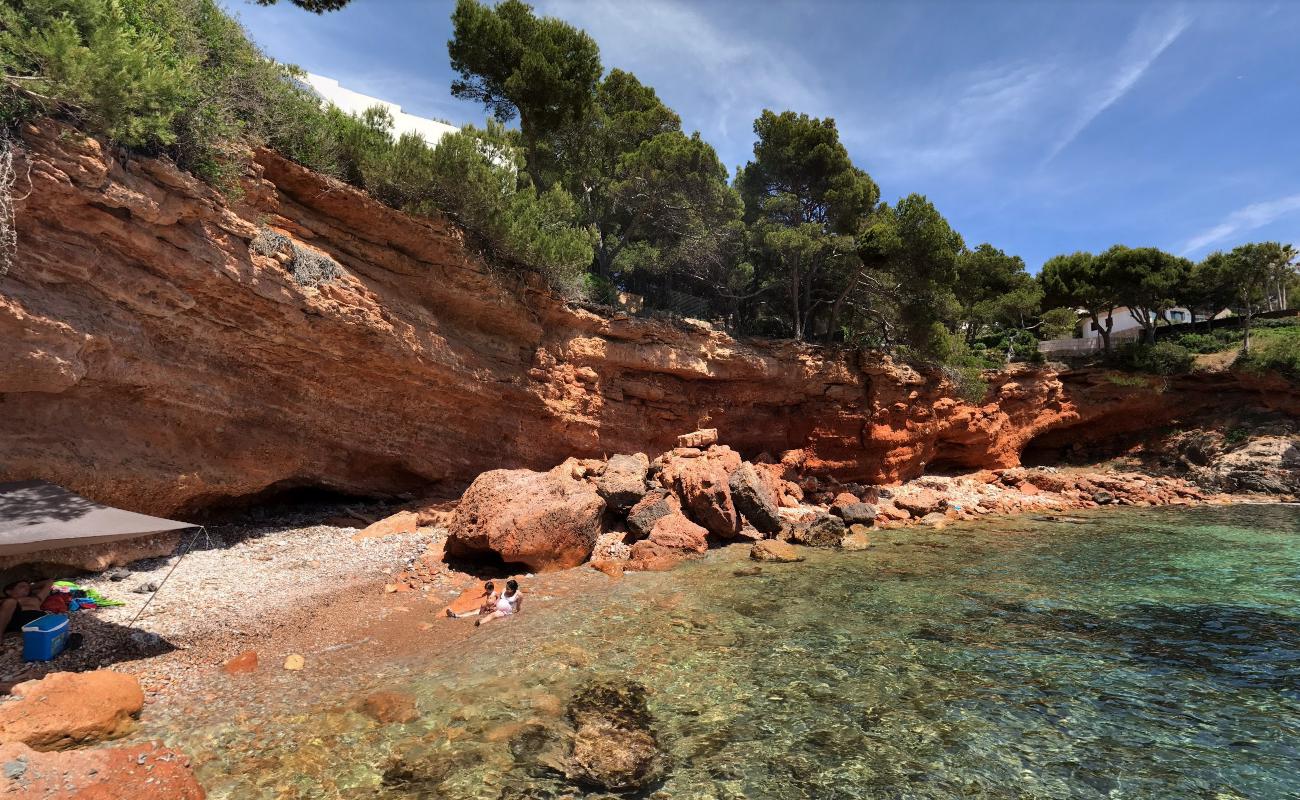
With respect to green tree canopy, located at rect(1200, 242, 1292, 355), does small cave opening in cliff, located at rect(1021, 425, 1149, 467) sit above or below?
below

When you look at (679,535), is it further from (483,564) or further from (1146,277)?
(1146,277)

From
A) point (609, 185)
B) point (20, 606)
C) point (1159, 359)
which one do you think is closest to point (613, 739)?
point (20, 606)

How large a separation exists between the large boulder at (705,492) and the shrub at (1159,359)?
26.3 meters

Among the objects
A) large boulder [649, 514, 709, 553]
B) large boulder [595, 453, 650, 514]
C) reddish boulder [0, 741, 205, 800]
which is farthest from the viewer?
large boulder [595, 453, 650, 514]

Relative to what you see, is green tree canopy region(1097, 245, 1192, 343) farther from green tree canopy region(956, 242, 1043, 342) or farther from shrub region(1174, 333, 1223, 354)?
green tree canopy region(956, 242, 1043, 342)

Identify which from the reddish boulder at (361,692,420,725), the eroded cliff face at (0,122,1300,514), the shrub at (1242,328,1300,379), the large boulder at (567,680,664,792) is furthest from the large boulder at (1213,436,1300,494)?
the reddish boulder at (361,692,420,725)

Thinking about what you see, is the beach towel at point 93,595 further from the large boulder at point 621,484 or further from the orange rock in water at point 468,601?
the large boulder at point 621,484

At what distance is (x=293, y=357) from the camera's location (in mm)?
12359

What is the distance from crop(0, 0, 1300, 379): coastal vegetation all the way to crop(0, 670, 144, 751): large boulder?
7664 mm

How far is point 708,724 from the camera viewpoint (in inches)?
244

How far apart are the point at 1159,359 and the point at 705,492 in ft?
92.6

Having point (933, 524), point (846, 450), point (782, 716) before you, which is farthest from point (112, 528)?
point (846, 450)

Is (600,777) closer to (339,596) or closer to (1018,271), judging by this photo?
(339,596)

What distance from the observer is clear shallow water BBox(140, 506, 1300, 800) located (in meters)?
5.21
